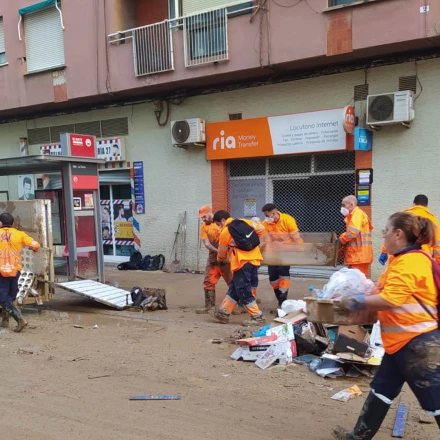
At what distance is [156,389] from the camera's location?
4367 mm

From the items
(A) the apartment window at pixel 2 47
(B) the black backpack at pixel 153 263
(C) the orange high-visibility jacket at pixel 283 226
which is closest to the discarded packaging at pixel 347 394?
(C) the orange high-visibility jacket at pixel 283 226

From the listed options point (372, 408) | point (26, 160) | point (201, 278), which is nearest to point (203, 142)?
point (201, 278)

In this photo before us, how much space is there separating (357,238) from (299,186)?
4.02 meters

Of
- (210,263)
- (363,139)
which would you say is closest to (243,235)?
(210,263)

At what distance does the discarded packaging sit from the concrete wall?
5325 mm

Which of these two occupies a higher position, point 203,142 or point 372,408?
point 203,142

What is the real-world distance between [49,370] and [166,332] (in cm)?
177

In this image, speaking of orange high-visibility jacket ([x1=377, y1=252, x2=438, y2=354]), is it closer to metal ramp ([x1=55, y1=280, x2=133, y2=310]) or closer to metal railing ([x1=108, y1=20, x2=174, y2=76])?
metal ramp ([x1=55, y1=280, x2=133, y2=310])

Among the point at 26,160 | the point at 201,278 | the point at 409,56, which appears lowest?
the point at 201,278

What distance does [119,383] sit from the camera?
4.54m

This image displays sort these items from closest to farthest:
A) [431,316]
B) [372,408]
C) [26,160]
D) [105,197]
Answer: [431,316] < [372,408] < [26,160] < [105,197]

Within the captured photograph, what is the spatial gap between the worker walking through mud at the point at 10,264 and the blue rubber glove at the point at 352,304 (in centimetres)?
517

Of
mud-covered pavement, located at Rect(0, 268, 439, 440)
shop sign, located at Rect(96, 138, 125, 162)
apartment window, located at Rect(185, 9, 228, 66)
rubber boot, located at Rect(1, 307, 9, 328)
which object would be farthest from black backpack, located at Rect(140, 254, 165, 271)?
rubber boot, located at Rect(1, 307, 9, 328)

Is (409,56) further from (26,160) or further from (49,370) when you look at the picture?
(49,370)
